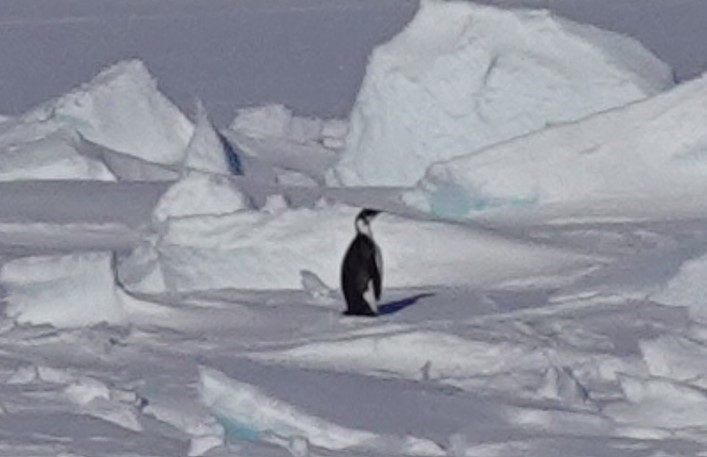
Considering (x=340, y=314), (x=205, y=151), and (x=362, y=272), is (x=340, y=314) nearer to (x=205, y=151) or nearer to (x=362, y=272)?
(x=362, y=272)

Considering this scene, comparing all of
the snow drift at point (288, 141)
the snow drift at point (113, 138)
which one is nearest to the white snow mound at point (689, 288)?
the snow drift at point (113, 138)

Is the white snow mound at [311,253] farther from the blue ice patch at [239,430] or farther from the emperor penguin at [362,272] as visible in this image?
the blue ice patch at [239,430]

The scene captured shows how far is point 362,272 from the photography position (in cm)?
764

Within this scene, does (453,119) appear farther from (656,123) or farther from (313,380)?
(313,380)

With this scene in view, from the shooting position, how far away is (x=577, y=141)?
923 centimetres

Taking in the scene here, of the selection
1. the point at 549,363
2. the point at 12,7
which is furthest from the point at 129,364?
the point at 12,7

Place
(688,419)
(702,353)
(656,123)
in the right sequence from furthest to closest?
(656,123)
(702,353)
(688,419)

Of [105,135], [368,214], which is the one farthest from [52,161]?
[368,214]

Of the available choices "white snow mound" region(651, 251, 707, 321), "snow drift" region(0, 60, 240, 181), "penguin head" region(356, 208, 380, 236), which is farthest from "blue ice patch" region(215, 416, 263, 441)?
"snow drift" region(0, 60, 240, 181)

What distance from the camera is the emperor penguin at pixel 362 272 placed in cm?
755

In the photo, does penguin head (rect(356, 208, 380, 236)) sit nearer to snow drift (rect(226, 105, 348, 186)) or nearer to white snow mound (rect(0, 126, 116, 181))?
white snow mound (rect(0, 126, 116, 181))

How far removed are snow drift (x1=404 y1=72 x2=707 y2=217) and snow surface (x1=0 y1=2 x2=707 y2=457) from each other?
1 centimetres

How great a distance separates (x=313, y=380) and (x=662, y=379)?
84cm

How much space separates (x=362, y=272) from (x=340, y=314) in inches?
5.6
